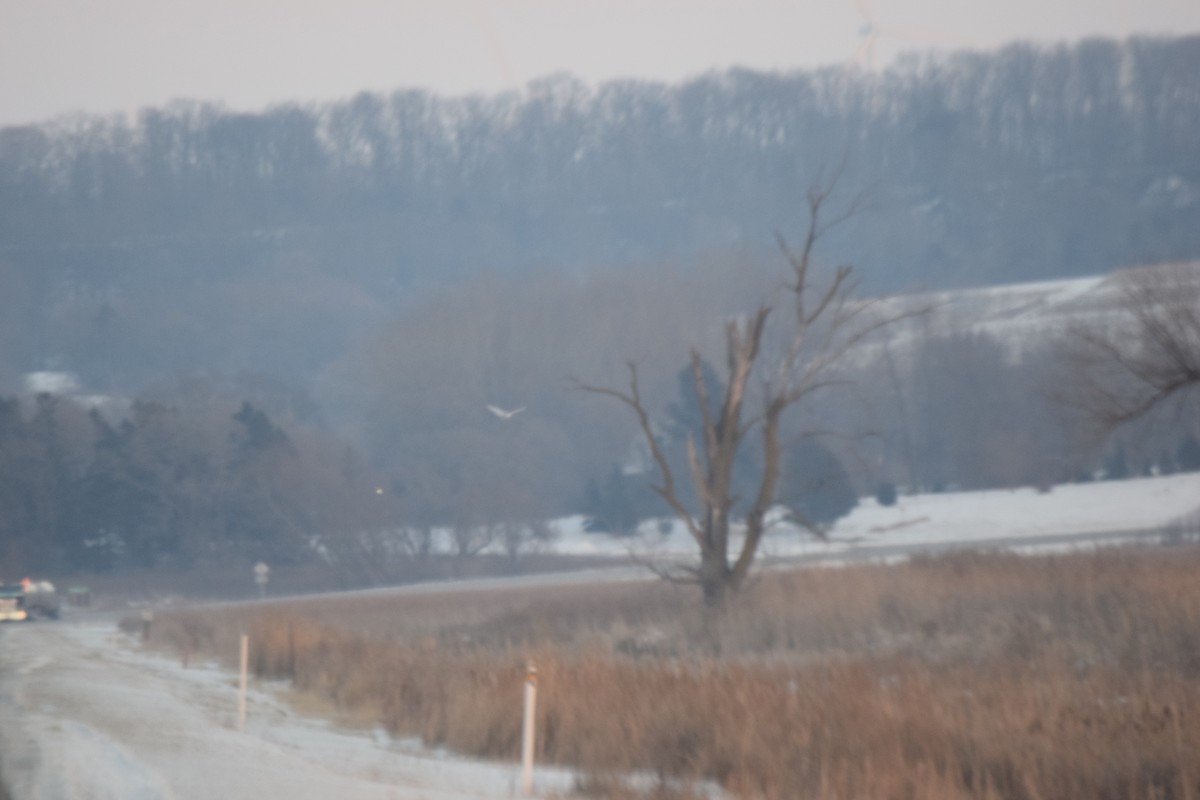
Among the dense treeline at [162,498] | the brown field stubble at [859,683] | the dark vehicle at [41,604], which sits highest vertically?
the dense treeline at [162,498]

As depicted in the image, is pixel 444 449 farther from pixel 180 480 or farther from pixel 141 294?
pixel 141 294

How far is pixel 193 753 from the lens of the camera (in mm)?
14070

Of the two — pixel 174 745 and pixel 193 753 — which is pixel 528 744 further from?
pixel 174 745

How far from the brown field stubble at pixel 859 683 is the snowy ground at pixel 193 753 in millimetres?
1019

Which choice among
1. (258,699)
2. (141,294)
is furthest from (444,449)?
(141,294)

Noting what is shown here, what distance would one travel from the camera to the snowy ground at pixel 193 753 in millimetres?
11875

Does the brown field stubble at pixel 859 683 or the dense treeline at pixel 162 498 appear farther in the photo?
the dense treeline at pixel 162 498

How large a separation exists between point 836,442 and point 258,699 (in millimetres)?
62635

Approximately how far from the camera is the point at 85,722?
16.7m

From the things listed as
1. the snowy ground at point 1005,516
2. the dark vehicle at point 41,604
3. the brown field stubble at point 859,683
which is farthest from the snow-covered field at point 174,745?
the snowy ground at point 1005,516

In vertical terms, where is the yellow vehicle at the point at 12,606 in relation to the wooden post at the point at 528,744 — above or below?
below

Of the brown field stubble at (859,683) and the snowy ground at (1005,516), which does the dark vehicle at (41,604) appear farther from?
the brown field stubble at (859,683)

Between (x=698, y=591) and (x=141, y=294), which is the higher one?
(x=141, y=294)

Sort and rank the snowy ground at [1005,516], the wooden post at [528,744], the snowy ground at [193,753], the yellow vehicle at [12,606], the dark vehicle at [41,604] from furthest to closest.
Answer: the snowy ground at [1005,516]
the dark vehicle at [41,604]
the yellow vehicle at [12,606]
the wooden post at [528,744]
the snowy ground at [193,753]
